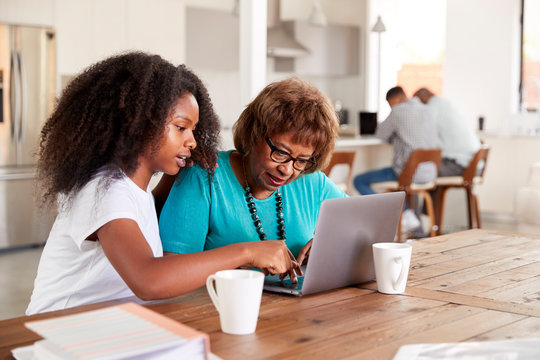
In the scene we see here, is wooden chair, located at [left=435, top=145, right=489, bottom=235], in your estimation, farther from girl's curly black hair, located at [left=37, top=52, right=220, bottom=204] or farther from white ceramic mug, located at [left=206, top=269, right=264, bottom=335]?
white ceramic mug, located at [left=206, top=269, right=264, bottom=335]

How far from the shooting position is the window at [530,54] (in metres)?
6.46

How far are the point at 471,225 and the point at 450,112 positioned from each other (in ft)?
3.09

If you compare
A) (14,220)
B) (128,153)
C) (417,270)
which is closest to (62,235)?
(128,153)

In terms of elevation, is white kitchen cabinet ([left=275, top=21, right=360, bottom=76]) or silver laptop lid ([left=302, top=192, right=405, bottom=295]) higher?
white kitchen cabinet ([left=275, top=21, right=360, bottom=76])

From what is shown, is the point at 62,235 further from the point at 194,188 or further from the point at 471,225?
the point at 471,225

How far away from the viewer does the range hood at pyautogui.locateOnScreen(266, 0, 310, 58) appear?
7.50 m

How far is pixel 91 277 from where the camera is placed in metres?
1.39

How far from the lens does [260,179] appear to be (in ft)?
5.68

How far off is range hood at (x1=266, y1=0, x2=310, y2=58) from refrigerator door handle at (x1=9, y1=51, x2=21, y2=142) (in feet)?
9.68

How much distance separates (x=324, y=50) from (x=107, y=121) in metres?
6.93

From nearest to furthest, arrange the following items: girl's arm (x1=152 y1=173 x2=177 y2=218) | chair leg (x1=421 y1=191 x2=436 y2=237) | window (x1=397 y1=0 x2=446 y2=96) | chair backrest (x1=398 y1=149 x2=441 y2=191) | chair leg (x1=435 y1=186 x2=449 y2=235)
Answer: girl's arm (x1=152 y1=173 x2=177 y2=218) < chair backrest (x1=398 y1=149 x2=441 y2=191) < chair leg (x1=421 y1=191 x2=436 y2=237) < chair leg (x1=435 y1=186 x2=449 y2=235) < window (x1=397 y1=0 x2=446 y2=96)

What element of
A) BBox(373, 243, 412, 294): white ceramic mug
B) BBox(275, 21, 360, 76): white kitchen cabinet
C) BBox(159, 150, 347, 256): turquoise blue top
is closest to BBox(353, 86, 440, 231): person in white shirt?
BBox(275, 21, 360, 76): white kitchen cabinet

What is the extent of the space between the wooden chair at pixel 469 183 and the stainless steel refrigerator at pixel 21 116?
3.15 m

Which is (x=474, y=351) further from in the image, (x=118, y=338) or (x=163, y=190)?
(x=163, y=190)
